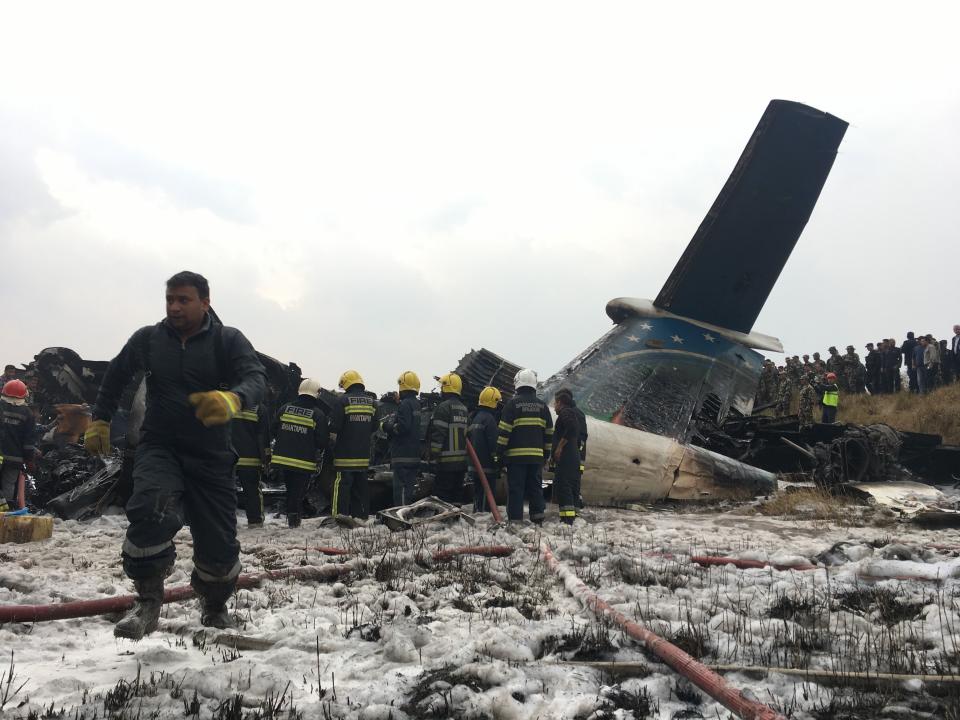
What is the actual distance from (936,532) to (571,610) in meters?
5.51

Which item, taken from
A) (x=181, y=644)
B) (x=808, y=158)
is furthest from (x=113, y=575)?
(x=808, y=158)

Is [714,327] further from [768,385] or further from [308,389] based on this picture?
[768,385]

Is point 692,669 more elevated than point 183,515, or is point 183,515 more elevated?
point 183,515

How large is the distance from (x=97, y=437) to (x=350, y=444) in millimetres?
4992

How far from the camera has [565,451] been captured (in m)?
8.49

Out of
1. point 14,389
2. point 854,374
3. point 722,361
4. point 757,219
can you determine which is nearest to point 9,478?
point 14,389

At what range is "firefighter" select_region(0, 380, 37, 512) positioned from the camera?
7.81m

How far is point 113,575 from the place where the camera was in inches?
195

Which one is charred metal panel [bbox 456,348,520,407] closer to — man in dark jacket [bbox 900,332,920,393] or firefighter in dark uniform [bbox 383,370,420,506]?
firefighter in dark uniform [bbox 383,370,420,506]

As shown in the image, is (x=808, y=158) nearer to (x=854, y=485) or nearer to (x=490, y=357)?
(x=854, y=485)

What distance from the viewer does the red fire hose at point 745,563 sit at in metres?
4.88

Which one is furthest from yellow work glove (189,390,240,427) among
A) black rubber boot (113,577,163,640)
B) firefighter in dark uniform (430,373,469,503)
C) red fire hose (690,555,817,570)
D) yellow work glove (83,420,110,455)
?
firefighter in dark uniform (430,373,469,503)

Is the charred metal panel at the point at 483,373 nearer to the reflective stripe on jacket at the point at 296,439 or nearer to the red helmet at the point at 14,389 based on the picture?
the reflective stripe on jacket at the point at 296,439

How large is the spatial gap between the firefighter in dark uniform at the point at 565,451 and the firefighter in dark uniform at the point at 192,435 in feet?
17.1
